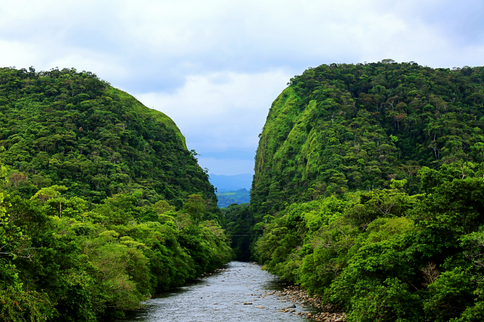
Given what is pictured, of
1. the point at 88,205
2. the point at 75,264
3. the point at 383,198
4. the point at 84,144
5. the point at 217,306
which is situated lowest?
the point at 217,306

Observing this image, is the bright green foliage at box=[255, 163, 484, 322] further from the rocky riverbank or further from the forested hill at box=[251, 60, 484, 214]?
the forested hill at box=[251, 60, 484, 214]

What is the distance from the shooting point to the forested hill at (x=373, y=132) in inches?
4614

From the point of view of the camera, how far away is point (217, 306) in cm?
4325

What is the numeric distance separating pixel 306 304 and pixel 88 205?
186 feet

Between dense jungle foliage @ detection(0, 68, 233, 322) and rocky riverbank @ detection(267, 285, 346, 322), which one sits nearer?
dense jungle foliage @ detection(0, 68, 233, 322)

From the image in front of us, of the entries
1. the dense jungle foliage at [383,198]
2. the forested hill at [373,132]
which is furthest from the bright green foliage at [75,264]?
the forested hill at [373,132]

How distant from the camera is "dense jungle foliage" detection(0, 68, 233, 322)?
83.2 ft

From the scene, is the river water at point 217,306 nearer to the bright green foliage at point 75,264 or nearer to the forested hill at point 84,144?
the bright green foliage at point 75,264

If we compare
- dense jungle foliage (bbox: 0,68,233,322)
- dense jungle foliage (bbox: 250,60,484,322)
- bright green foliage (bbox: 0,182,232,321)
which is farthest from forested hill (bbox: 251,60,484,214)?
bright green foliage (bbox: 0,182,232,321)

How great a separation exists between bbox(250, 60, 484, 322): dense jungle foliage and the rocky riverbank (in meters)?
0.96

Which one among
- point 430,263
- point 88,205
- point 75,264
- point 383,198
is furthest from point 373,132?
point 75,264

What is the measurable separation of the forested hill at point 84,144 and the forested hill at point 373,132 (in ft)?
131

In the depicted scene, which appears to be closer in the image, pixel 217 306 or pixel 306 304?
pixel 217 306

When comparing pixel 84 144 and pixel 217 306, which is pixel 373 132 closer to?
pixel 84 144
